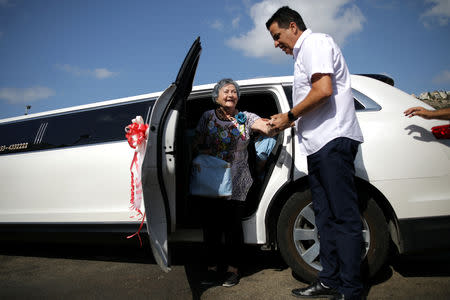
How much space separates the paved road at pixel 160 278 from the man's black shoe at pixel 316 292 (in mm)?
104

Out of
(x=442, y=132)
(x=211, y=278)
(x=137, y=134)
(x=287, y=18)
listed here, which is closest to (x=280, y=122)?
(x=287, y=18)

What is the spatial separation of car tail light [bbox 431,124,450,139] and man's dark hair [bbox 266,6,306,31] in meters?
1.10

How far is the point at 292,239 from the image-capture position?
2.18 m

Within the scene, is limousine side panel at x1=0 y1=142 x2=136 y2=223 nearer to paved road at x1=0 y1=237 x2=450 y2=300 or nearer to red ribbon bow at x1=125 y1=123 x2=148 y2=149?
paved road at x1=0 y1=237 x2=450 y2=300

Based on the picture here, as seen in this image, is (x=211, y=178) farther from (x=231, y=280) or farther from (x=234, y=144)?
(x=231, y=280)

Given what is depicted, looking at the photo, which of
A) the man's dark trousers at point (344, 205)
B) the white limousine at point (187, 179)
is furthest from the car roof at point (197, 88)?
the man's dark trousers at point (344, 205)

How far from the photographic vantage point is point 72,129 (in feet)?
9.56

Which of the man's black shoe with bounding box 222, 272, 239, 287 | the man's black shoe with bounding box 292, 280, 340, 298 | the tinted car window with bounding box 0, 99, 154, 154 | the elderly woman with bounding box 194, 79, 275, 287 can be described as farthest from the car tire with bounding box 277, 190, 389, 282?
the tinted car window with bounding box 0, 99, 154, 154

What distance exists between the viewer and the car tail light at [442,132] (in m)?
1.95

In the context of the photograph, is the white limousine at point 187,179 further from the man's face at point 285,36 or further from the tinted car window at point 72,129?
the man's face at point 285,36

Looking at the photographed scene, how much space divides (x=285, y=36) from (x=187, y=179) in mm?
1212

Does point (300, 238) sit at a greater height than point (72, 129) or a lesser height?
lesser

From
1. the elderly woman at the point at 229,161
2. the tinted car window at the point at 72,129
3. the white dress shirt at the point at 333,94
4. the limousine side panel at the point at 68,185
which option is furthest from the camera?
the tinted car window at the point at 72,129

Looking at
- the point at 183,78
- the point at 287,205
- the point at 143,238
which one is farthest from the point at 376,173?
the point at 143,238
